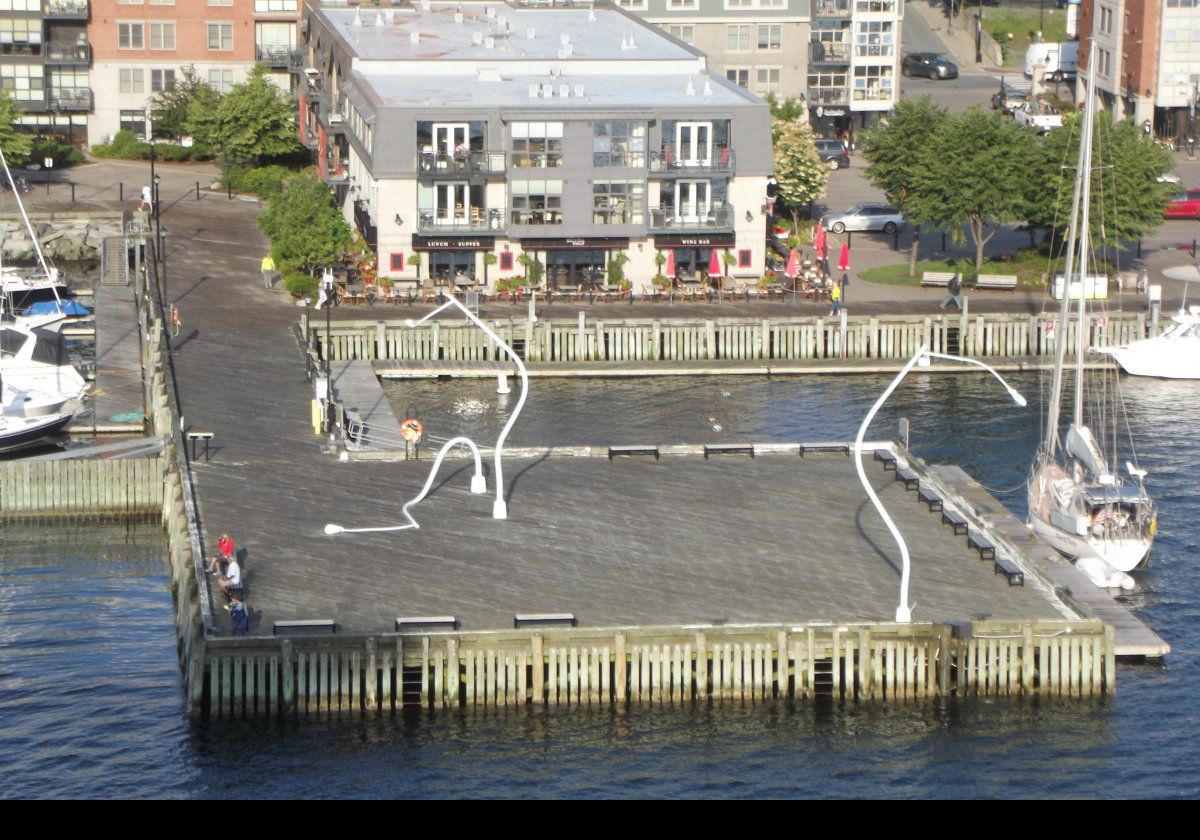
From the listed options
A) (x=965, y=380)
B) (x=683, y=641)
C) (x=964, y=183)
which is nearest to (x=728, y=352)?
(x=965, y=380)

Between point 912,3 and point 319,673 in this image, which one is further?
point 912,3

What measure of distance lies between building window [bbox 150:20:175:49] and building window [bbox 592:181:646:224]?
47.2 meters

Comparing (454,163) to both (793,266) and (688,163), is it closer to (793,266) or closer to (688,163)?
(688,163)

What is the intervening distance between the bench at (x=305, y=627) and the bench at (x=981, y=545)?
18.4 m

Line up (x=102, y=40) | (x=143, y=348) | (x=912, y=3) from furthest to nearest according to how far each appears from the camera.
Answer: (x=912, y=3), (x=102, y=40), (x=143, y=348)

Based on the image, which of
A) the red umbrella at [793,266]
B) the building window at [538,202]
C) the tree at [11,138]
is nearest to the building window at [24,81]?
the tree at [11,138]

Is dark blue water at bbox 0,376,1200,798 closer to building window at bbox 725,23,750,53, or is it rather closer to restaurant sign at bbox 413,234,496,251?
restaurant sign at bbox 413,234,496,251

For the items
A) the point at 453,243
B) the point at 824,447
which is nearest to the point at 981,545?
the point at 824,447

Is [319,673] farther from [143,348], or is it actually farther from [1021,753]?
[143,348]

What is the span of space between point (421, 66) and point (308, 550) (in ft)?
192

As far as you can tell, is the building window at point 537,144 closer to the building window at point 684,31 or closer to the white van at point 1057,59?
the building window at point 684,31

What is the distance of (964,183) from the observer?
3720 inches

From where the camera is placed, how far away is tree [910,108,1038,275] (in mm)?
94125
